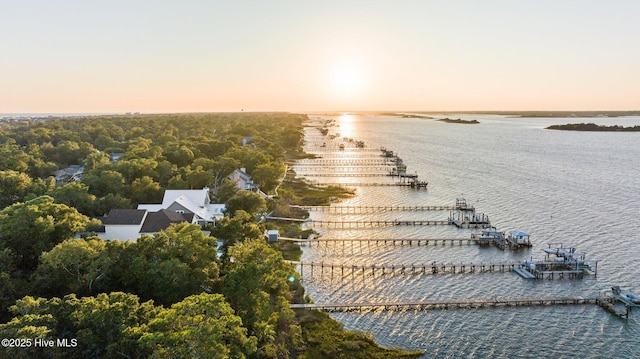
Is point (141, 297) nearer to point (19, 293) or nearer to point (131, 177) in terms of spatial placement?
point (19, 293)

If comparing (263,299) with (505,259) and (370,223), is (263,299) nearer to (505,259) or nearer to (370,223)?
(505,259)

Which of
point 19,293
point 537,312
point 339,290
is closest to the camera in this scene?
point 19,293

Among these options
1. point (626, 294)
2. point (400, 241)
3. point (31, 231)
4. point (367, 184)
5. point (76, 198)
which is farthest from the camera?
point (367, 184)

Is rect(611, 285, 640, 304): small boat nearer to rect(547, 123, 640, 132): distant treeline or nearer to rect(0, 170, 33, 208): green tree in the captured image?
rect(0, 170, 33, 208): green tree

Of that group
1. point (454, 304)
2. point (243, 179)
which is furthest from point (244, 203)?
point (454, 304)

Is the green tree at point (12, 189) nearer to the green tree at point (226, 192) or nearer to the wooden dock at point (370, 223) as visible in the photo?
the green tree at point (226, 192)

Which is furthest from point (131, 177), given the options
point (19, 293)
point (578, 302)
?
point (578, 302)

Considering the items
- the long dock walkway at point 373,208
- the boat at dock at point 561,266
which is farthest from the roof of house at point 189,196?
the boat at dock at point 561,266
